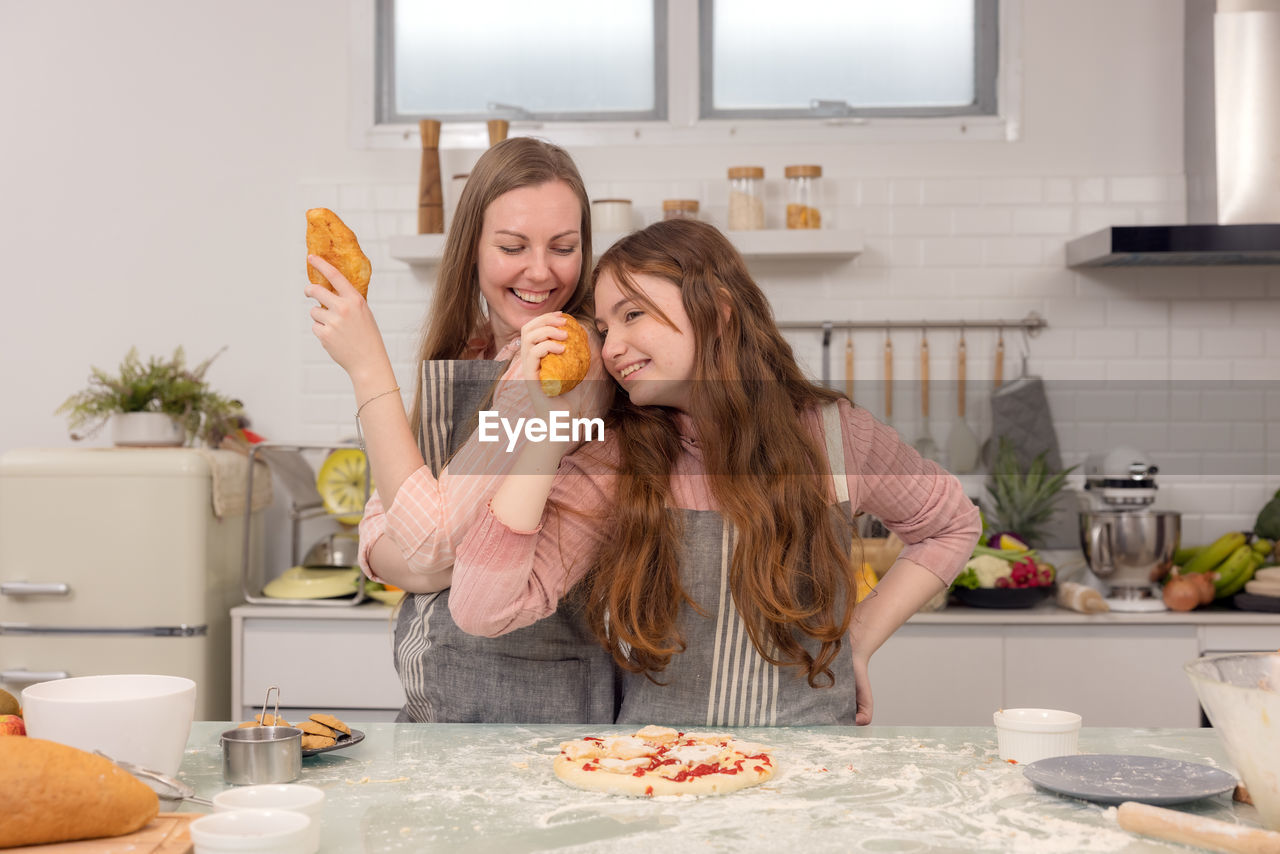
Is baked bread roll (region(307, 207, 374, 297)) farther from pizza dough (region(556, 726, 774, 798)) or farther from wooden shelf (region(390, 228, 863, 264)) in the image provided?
wooden shelf (region(390, 228, 863, 264))

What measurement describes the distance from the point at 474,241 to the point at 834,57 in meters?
2.26

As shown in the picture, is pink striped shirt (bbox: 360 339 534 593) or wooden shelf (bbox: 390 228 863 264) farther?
wooden shelf (bbox: 390 228 863 264)

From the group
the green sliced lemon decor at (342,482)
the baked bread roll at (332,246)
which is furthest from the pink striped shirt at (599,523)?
the green sliced lemon decor at (342,482)

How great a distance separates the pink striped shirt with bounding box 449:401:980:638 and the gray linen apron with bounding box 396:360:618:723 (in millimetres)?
195

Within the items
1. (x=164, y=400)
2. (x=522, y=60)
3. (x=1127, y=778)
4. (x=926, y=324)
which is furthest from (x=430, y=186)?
(x=1127, y=778)

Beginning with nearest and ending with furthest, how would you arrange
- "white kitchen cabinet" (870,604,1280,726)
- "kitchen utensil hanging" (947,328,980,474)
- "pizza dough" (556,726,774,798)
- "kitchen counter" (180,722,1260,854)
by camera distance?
"kitchen counter" (180,722,1260,854) < "pizza dough" (556,726,774,798) < "white kitchen cabinet" (870,604,1280,726) < "kitchen utensil hanging" (947,328,980,474)

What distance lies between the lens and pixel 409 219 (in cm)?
372

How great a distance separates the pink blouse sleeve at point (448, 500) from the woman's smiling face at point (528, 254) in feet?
0.68

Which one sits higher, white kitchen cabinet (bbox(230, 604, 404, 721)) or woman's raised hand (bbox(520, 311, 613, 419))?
woman's raised hand (bbox(520, 311, 613, 419))

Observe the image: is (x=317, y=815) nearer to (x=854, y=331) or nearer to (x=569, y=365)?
(x=569, y=365)

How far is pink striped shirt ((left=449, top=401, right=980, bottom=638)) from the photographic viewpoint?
59.8 inches

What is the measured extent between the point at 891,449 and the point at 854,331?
1.85 metres

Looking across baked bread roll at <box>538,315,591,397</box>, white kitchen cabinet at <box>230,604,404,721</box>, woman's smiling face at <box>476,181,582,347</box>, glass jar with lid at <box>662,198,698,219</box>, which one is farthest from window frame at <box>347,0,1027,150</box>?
baked bread roll at <box>538,315,591,397</box>

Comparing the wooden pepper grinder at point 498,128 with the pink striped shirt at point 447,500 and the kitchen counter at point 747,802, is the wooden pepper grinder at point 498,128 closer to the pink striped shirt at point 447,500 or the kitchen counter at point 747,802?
the pink striped shirt at point 447,500
